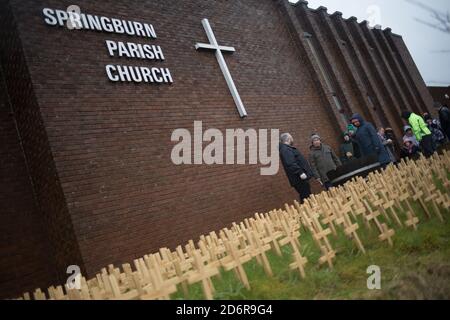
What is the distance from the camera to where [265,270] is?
3502mm

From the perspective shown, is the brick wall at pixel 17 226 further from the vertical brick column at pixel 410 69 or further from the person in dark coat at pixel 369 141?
the vertical brick column at pixel 410 69

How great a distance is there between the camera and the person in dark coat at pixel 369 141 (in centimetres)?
814

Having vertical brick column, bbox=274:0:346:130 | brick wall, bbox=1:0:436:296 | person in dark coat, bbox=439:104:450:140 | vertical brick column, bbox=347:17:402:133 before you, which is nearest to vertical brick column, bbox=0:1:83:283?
brick wall, bbox=1:0:436:296

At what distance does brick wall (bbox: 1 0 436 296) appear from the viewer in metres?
6.21

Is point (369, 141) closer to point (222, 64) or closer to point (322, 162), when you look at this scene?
point (322, 162)

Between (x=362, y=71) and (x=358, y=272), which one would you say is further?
(x=362, y=71)

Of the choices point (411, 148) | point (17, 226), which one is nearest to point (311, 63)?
point (411, 148)

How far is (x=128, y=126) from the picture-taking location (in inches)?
285

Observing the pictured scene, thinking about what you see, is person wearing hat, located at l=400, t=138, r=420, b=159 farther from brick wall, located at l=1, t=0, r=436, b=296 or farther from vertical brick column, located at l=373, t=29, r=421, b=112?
vertical brick column, located at l=373, t=29, r=421, b=112

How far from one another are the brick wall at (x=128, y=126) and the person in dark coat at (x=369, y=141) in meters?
Result: 2.47

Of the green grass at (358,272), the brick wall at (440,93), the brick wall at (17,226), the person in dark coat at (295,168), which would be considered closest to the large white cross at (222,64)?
the person in dark coat at (295,168)

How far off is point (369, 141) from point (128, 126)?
529 centimetres
